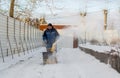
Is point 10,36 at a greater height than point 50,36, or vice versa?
point 50,36

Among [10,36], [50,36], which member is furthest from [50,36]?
[10,36]

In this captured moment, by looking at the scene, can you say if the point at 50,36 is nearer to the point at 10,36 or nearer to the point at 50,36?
the point at 50,36

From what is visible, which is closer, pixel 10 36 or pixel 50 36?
pixel 50 36

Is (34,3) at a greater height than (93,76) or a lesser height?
greater

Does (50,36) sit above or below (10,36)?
above

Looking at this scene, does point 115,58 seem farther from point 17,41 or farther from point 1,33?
point 17,41

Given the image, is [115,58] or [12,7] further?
[12,7]

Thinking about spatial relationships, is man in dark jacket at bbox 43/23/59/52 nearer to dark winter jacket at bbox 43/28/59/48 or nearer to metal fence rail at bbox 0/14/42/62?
dark winter jacket at bbox 43/28/59/48

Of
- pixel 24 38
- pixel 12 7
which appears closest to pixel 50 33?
pixel 24 38

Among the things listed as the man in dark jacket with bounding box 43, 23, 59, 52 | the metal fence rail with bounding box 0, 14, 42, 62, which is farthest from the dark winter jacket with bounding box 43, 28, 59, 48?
the metal fence rail with bounding box 0, 14, 42, 62

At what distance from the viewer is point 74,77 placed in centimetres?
1304

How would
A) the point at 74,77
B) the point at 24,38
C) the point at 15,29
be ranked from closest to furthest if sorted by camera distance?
the point at 74,77
the point at 15,29
the point at 24,38

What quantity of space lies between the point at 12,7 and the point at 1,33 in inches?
555

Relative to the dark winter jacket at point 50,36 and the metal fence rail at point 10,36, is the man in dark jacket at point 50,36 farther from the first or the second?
the metal fence rail at point 10,36
